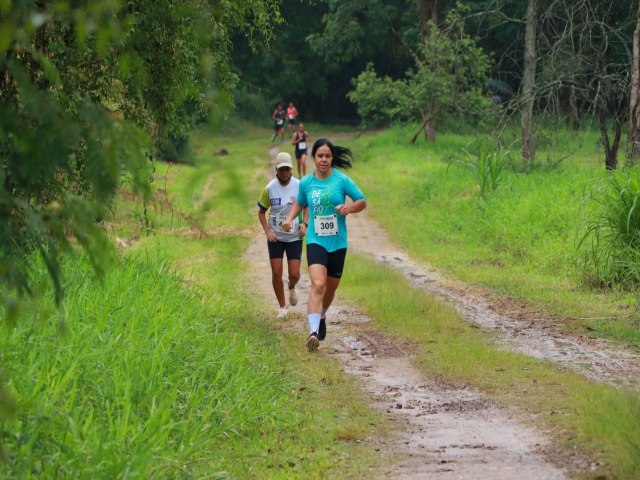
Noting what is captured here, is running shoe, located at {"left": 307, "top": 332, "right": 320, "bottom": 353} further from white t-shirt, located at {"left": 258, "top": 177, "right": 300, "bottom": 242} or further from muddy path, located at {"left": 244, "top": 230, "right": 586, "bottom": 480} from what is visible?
white t-shirt, located at {"left": 258, "top": 177, "right": 300, "bottom": 242}

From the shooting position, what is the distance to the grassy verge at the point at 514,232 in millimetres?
11820

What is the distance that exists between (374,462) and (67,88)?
394 cm

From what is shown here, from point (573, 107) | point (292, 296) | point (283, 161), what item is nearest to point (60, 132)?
point (283, 161)

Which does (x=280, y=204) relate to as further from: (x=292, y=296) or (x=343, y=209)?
(x=343, y=209)

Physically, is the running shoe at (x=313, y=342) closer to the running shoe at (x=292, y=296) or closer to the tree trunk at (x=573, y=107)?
the running shoe at (x=292, y=296)

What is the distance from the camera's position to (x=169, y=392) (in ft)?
21.1

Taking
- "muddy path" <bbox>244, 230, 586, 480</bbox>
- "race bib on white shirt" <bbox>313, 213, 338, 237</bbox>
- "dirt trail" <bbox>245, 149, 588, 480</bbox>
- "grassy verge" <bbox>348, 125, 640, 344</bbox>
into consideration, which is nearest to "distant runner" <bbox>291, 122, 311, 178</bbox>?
"grassy verge" <bbox>348, 125, 640, 344</bbox>

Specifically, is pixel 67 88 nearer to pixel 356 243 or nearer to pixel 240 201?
pixel 240 201

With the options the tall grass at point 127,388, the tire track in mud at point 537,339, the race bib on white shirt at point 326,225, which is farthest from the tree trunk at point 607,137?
the tall grass at point 127,388

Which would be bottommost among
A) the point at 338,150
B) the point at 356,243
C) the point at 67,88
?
the point at 356,243

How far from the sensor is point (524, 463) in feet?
19.1

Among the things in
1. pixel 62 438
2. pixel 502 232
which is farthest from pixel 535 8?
pixel 62 438

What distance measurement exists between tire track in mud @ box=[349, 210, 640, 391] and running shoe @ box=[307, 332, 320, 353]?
1.75m

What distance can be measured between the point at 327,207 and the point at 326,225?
6.5 inches
